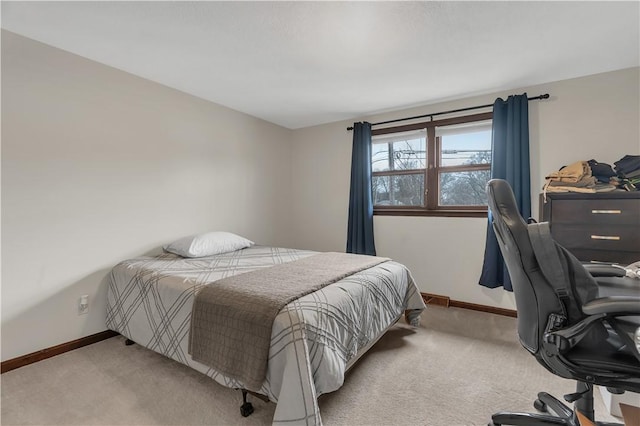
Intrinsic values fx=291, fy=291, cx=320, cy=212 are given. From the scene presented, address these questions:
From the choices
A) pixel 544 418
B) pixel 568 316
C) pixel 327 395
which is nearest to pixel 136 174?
pixel 327 395

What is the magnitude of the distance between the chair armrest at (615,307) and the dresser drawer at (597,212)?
145 centimetres

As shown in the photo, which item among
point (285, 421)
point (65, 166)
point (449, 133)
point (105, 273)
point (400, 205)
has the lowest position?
point (285, 421)

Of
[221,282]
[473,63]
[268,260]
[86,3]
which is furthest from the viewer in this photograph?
[268,260]

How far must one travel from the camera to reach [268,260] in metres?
2.65

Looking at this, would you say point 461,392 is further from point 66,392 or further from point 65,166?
point 65,166

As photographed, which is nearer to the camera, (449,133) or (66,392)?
(66,392)

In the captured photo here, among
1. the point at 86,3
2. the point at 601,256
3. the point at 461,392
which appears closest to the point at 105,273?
the point at 86,3

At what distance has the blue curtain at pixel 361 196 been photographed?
3.73 meters

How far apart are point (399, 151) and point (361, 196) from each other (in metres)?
0.75

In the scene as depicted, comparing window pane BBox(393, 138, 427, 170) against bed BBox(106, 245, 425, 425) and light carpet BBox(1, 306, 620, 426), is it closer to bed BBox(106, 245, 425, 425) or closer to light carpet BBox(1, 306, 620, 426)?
bed BBox(106, 245, 425, 425)

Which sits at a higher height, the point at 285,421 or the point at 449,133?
the point at 449,133

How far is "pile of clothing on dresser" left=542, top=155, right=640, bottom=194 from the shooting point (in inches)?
84.5

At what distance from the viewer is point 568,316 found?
1187 millimetres

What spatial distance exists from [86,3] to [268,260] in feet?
6.95
